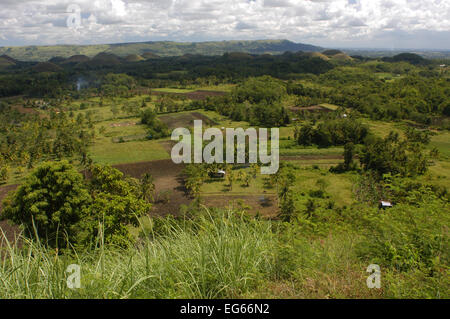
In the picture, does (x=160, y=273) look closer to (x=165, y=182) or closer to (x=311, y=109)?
(x=165, y=182)

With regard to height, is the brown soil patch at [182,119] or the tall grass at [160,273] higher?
the tall grass at [160,273]

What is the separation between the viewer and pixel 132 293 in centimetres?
372

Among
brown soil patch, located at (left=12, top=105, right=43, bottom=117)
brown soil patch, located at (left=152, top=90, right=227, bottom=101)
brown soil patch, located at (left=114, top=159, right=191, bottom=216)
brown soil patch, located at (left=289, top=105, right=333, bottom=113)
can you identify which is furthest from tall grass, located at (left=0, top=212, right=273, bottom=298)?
brown soil patch, located at (left=152, top=90, right=227, bottom=101)

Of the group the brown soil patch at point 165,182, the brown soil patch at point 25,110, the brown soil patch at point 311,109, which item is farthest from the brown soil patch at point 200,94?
the brown soil patch at point 165,182

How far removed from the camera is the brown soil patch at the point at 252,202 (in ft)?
86.9

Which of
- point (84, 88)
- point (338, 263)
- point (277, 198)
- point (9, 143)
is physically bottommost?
point (277, 198)

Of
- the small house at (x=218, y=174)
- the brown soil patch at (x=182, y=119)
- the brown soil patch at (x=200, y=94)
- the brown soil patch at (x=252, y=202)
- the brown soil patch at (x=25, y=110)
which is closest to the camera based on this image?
the brown soil patch at (x=252, y=202)

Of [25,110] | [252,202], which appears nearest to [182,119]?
[25,110]

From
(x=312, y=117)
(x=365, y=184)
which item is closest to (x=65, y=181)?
(x=365, y=184)

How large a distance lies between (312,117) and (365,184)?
120ft

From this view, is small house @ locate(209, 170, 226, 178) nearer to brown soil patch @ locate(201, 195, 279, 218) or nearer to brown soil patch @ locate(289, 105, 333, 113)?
brown soil patch @ locate(201, 195, 279, 218)

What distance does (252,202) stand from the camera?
28.3 metres

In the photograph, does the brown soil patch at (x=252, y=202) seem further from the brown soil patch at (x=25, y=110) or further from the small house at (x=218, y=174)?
the brown soil patch at (x=25, y=110)
